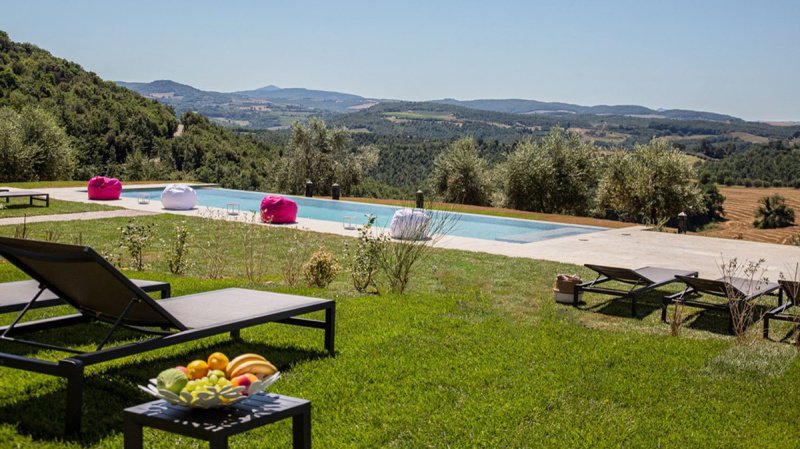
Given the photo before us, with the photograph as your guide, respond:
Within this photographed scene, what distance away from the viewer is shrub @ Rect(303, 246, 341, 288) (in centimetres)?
706

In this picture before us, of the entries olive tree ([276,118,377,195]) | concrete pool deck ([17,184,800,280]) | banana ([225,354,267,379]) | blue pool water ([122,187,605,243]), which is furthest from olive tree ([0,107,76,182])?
banana ([225,354,267,379])

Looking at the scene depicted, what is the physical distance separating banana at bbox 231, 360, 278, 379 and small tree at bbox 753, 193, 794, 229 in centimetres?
3832

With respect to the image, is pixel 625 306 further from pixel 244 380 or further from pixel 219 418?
pixel 219 418

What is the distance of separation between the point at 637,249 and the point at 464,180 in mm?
13125

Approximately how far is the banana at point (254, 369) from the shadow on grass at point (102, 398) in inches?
37.2

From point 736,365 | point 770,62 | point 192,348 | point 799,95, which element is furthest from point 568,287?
point 799,95

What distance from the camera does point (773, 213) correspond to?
38.1m

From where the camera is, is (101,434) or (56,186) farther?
(56,186)

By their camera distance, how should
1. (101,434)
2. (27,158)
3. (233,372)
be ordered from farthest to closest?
(27,158)
(101,434)
(233,372)

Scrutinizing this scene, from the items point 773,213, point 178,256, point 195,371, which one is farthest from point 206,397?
point 773,213

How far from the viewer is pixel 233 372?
2.41 metres

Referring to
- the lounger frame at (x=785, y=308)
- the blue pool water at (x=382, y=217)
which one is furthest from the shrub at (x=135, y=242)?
the lounger frame at (x=785, y=308)

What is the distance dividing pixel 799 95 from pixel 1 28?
43.0m

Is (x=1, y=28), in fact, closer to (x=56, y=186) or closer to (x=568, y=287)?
(x=56, y=186)
